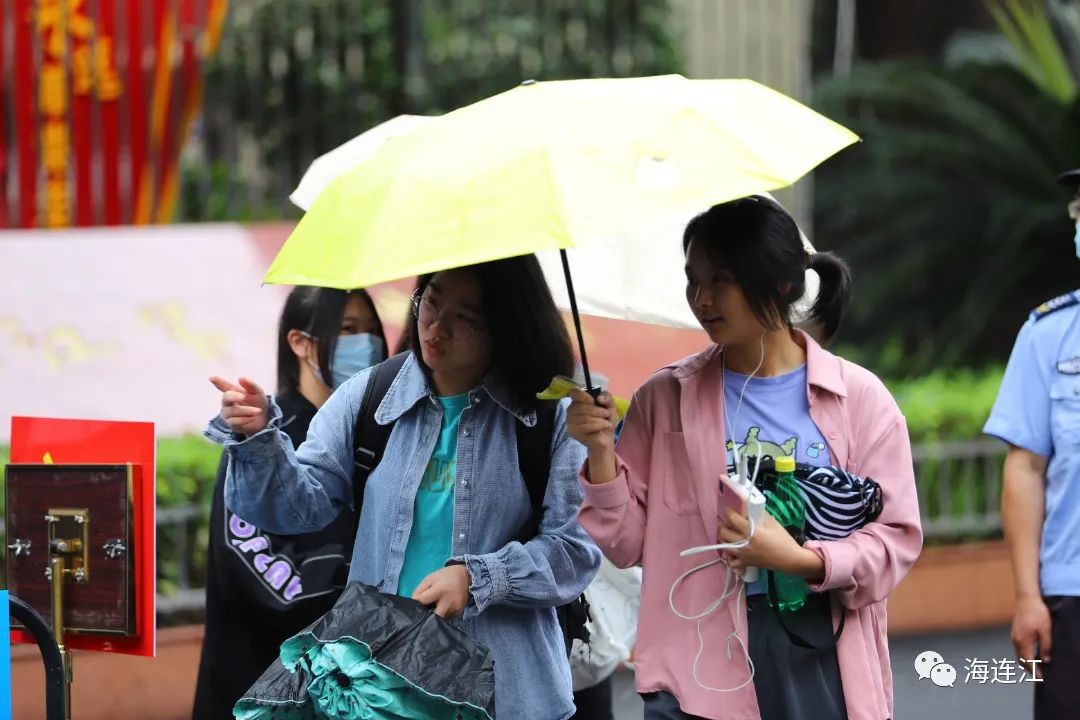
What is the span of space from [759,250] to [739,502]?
0.50 m

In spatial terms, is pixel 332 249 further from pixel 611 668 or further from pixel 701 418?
pixel 611 668

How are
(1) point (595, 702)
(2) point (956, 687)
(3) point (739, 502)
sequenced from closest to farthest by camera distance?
(3) point (739, 502), (1) point (595, 702), (2) point (956, 687)

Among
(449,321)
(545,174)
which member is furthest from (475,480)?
(545,174)

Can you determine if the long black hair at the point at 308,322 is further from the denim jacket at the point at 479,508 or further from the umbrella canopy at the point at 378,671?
the umbrella canopy at the point at 378,671

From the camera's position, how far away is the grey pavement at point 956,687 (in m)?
6.54

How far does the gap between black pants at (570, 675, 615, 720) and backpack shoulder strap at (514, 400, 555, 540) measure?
3.83ft

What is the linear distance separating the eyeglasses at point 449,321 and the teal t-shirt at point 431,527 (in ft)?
0.75

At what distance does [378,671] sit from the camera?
2.81m

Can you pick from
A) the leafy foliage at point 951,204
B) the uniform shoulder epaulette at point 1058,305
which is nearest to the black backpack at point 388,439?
the uniform shoulder epaulette at point 1058,305

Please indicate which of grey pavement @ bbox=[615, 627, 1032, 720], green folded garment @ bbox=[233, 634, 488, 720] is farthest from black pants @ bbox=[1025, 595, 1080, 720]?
grey pavement @ bbox=[615, 627, 1032, 720]

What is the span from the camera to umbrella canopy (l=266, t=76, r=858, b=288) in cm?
251

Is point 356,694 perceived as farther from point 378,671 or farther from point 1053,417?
point 1053,417

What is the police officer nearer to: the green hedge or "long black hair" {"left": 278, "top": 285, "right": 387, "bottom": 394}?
"long black hair" {"left": 278, "top": 285, "right": 387, "bottom": 394}

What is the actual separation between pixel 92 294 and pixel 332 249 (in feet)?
19.5
